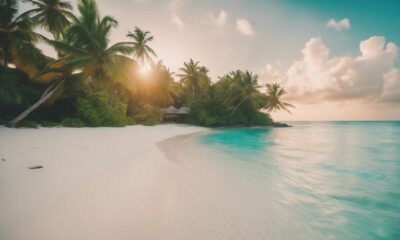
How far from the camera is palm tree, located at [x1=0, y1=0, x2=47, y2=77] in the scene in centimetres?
966

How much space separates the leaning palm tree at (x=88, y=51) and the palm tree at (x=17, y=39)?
0.97m

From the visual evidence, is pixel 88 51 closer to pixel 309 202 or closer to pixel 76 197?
pixel 76 197

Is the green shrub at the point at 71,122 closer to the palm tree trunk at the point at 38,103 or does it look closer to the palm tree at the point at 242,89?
the palm tree trunk at the point at 38,103

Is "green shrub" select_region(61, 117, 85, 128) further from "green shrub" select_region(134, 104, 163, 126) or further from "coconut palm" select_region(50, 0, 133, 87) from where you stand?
"green shrub" select_region(134, 104, 163, 126)

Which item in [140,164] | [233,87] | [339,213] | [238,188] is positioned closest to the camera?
[339,213]

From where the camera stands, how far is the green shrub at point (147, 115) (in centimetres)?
2045

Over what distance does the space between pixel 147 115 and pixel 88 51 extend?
1025 centimetres

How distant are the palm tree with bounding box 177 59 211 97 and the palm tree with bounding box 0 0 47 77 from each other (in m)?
21.1

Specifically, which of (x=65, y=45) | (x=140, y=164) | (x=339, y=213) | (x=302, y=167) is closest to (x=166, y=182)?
(x=140, y=164)

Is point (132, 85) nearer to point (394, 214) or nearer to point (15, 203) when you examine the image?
point (15, 203)

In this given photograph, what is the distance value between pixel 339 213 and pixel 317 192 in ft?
3.18

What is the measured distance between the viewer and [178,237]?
86.7 inches

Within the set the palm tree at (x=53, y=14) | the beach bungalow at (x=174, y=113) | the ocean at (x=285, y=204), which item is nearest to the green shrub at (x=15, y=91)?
the palm tree at (x=53, y=14)

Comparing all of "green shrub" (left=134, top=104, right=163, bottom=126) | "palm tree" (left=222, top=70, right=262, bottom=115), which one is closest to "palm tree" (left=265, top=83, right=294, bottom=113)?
"palm tree" (left=222, top=70, right=262, bottom=115)
